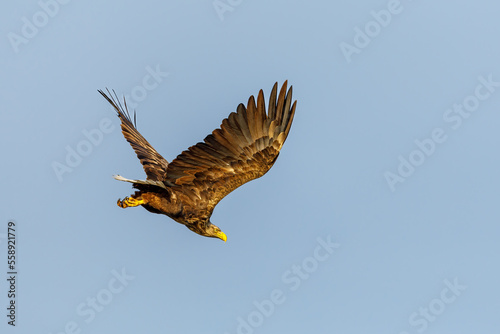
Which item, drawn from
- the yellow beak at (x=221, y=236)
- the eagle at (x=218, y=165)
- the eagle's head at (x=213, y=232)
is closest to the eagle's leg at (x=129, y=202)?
the eagle at (x=218, y=165)

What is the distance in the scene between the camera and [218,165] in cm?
1627

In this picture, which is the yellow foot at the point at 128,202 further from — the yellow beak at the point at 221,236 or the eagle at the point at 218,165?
the yellow beak at the point at 221,236

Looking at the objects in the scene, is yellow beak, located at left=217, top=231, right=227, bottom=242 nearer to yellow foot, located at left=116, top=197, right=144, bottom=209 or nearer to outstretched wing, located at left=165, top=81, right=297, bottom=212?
outstretched wing, located at left=165, top=81, right=297, bottom=212

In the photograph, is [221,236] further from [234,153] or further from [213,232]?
[234,153]

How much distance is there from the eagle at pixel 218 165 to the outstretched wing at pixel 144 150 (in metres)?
0.08

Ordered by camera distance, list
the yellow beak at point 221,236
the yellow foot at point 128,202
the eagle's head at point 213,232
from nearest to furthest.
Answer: the yellow foot at point 128,202
the eagle's head at point 213,232
the yellow beak at point 221,236

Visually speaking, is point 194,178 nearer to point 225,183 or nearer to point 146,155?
point 225,183

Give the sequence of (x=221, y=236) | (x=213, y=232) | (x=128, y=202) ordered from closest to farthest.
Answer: (x=128, y=202) → (x=213, y=232) → (x=221, y=236)

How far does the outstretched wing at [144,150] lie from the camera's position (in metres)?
17.4

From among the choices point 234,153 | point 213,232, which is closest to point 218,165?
point 234,153

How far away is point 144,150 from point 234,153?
10.2ft

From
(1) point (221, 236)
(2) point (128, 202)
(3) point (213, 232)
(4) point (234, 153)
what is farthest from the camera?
(1) point (221, 236)

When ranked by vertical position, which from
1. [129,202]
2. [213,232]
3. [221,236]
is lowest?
[221,236]

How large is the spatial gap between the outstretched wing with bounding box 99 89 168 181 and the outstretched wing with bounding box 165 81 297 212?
82 centimetres
